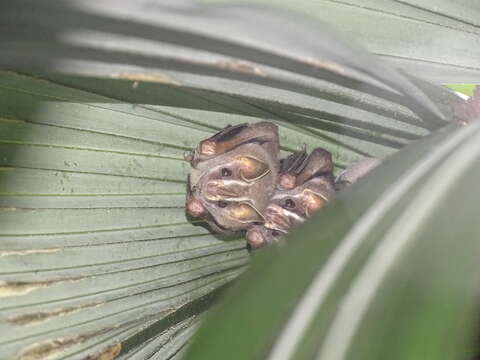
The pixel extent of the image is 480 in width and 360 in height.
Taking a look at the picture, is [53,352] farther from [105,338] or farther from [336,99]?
[336,99]

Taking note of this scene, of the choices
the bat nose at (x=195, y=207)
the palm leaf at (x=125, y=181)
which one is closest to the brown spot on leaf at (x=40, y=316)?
the palm leaf at (x=125, y=181)

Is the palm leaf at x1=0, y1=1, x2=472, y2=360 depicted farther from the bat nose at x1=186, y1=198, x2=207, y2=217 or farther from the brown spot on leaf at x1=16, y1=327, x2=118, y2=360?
the bat nose at x1=186, y1=198, x2=207, y2=217

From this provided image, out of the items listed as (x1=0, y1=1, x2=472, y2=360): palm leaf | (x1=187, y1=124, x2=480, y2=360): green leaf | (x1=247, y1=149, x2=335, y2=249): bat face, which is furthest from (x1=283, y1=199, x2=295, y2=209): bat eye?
(x1=187, y1=124, x2=480, y2=360): green leaf

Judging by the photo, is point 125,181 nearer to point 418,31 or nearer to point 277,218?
point 277,218

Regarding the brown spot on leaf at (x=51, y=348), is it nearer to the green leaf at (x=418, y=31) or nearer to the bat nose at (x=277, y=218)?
the bat nose at (x=277, y=218)

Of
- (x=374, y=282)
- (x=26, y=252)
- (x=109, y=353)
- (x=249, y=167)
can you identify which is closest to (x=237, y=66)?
(x=374, y=282)
